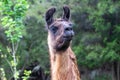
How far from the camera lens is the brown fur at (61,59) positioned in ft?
17.8

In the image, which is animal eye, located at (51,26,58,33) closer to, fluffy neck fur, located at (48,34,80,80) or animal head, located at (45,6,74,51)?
animal head, located at (45,6,74,51)

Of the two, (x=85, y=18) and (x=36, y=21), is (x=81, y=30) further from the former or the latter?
(x=36, y=21)

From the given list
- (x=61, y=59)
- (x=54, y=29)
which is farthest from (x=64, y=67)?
(x=54, y=29)

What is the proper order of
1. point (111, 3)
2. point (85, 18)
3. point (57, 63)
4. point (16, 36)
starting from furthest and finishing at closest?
point (85, 18), point (111, 3), point (16, 36), point (57, 63)

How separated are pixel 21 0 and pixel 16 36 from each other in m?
0.75

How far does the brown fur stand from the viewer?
5.43 meters

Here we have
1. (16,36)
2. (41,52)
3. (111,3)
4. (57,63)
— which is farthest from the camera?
(41,52)

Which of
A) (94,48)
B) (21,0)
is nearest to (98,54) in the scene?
(94,48)

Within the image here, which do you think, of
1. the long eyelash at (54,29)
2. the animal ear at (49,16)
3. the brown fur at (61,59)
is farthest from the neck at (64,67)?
the animal ear at (49,16)

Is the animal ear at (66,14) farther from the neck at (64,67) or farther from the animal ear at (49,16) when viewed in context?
the neck at (64,67)

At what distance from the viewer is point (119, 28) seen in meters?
28.7

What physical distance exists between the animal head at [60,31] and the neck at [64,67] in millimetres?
91

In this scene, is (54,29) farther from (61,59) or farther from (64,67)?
(64,67)

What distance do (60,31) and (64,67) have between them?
0.46 meters
